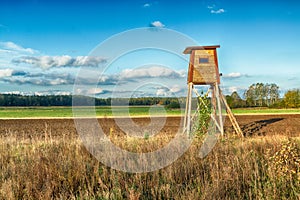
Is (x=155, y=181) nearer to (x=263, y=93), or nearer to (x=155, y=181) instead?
(x=155, y=181)

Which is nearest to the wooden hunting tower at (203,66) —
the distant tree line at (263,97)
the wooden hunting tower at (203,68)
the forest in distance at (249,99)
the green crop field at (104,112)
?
the wooden hunting tower at (203,68)

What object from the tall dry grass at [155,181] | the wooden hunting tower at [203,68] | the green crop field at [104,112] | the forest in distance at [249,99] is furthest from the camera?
the forest in distance at [249,99]

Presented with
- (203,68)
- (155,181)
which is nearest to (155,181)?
(155,181)

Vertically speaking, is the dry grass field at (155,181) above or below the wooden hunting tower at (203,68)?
below

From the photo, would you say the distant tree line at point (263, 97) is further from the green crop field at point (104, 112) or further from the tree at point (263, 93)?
the green crop field at point (104, 112)

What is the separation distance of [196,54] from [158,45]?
5.72 metres

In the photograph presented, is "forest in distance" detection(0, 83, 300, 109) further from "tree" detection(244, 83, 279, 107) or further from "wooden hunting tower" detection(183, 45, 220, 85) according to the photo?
"wooden hunting tower" detection(183, 45, 220, 85)

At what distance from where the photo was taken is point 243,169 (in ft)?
20.3

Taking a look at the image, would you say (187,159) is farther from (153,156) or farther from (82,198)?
(82,198)

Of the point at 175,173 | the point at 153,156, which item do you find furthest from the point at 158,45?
the point at 175,173

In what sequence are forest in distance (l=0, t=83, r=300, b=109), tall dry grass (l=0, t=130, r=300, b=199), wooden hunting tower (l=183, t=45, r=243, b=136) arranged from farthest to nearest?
forest in distance (l=0, t=83, r=300, b=109) → wooden hunting tower (l=183, t=45, r=243, b=136) → tall dry grass (l=0, t=130, r=300, b=199)

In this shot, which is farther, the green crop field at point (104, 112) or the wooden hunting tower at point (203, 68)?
the wooden hunting tower at point (203, 68)

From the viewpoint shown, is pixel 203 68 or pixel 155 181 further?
pixel 203 68

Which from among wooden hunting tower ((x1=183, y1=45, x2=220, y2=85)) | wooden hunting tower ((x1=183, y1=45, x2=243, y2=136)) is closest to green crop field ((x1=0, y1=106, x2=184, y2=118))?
wooden hunting tower ((x1=183, y1=45, x2=243, y2=136))
